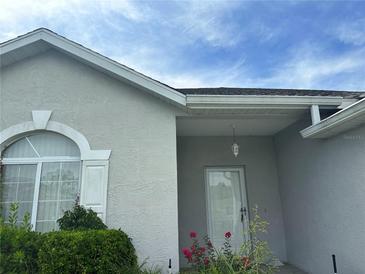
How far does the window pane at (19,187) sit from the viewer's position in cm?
475

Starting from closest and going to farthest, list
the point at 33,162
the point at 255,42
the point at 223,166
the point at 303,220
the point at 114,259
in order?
the point at 114,259 < the point at 33,162 < the point at 303,220 < the point at 223,166 < the point at 255,42

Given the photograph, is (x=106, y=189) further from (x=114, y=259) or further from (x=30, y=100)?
(x=30, y=100)

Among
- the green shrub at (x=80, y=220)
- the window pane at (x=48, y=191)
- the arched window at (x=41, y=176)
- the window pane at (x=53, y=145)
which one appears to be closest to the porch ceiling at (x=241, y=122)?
the window pane at (x=53, y=145)

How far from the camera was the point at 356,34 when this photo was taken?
7.80 meters

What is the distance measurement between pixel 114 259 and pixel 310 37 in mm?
9403

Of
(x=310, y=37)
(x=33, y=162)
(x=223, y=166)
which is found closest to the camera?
(x=33, y=162)

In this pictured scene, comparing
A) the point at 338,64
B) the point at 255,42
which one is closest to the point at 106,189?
the point at 255,42

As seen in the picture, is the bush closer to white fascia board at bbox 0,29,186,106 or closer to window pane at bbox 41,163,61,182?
window pane at bbox 41,163,61,182

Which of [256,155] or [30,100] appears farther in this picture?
[256,155]

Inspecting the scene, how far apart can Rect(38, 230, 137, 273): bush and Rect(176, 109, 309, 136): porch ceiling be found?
316 cm

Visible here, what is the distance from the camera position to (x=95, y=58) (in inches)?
197

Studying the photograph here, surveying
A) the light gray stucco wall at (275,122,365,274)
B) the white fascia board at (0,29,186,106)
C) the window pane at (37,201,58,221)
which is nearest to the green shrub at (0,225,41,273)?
the window pane at (37,201,58,221)

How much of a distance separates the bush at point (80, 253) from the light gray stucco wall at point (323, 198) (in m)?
4.29

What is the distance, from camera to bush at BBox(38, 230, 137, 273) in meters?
3.56
